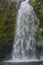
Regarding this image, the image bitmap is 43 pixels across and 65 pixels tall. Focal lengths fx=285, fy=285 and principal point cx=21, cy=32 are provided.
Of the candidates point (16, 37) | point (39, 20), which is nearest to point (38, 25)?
point (39, 20)

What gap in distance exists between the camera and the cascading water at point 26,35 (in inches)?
576

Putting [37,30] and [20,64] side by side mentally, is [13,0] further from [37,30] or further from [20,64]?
[20,64]

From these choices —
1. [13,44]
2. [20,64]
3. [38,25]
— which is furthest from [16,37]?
[20,64]

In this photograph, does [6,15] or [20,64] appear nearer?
[20,64]

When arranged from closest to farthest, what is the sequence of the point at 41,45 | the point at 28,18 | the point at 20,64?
the point at 20,64
the point at 41,45
the point at 28,18

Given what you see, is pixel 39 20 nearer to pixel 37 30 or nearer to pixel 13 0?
pixel 37 30

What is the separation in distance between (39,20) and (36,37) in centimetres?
96

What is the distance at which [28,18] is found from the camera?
15281 millimetres

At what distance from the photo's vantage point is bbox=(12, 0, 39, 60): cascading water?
14625mm

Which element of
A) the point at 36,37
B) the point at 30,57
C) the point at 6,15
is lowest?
the point at 30,57

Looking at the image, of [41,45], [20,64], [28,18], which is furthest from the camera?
[28,18]

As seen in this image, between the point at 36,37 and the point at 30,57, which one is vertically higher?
the point at 36,37

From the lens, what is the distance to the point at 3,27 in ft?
49.5

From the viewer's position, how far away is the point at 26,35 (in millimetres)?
14984
